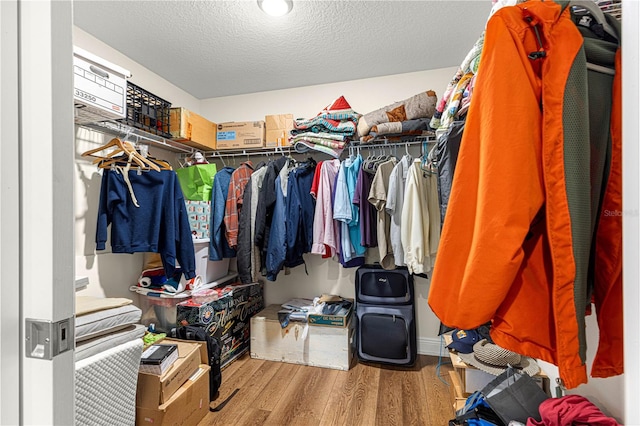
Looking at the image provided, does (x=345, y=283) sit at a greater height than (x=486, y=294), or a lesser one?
lesser

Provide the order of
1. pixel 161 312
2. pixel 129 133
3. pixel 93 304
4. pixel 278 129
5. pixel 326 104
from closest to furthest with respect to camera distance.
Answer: pixel 93 304 → pixel 129 133 → pixel 161 312 → pixel 278 129 → pixel 326 104

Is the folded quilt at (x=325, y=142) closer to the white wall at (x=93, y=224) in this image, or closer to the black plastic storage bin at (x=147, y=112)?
the black plastic storage bin at (x=147, y=112)

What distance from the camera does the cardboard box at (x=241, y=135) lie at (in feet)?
9.01

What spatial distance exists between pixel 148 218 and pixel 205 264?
682 millimetres

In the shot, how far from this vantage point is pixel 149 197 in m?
2.00

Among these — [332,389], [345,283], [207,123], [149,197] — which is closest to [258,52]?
[207,123]

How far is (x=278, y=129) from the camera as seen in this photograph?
2725 millimetres

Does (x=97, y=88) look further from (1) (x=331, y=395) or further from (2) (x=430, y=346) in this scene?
(2) (x=430, y=346)

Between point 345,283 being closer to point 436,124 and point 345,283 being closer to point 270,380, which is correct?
point 270,380

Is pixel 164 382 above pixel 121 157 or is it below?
below

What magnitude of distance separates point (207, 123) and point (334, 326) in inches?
82.2

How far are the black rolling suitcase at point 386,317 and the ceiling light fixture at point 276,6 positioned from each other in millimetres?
1919

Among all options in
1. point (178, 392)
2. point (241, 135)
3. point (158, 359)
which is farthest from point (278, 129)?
point (178, 392)

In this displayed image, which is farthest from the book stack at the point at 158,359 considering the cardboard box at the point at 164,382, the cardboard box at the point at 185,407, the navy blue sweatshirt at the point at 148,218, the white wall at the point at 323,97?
the white wall at the point at 323,97
